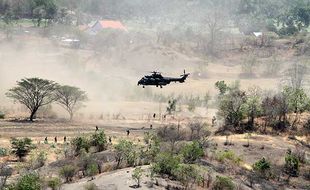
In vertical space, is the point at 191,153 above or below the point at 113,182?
above

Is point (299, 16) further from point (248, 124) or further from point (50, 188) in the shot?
point (50, 188)

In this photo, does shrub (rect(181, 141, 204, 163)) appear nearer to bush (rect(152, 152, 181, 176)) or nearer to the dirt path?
bush (rect(152, 152, 181, 176))

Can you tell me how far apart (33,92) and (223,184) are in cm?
3746

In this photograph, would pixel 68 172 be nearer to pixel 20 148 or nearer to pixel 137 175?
pixel 137 175

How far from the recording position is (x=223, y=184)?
37.9 m

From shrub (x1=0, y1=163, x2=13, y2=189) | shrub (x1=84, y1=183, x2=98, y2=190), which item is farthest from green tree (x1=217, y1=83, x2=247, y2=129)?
shrub (x1=84, y1=183, x2=98, y2=190)

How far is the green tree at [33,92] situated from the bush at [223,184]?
36250mm

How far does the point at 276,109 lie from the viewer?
186ft

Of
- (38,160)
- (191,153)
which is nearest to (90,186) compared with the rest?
(191,153)

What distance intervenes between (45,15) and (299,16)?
82.0m

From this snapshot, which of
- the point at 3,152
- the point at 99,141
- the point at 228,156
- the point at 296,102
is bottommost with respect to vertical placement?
the point at 3,152

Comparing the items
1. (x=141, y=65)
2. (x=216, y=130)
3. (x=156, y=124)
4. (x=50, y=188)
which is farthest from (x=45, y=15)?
(x=50, y=188)

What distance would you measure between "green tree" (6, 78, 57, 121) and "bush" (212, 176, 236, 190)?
119 ft

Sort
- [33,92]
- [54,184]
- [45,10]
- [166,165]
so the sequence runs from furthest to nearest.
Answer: [45,10], [33,92], [166,165], [54,184]
